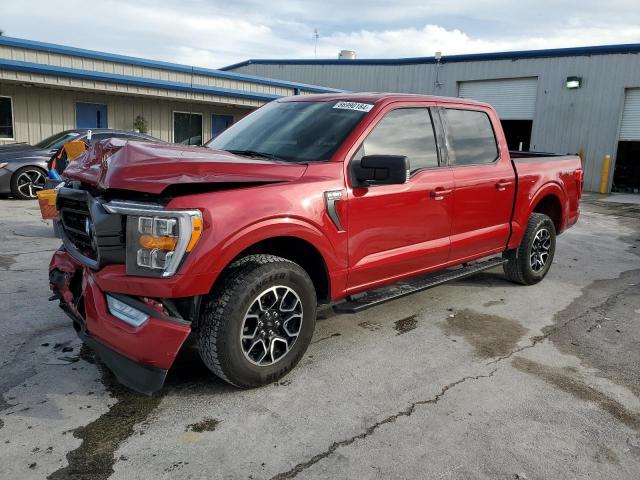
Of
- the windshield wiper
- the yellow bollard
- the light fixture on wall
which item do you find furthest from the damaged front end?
the light fixture on wall

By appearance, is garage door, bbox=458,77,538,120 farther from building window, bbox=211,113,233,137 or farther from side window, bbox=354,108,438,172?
side window, bbox=354,108,438,172

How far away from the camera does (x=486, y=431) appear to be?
2.86m

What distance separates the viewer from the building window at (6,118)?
44.8 feet

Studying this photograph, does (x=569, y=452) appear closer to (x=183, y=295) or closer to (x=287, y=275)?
(x=287, y=275)

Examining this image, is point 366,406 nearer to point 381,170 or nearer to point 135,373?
point 135,373

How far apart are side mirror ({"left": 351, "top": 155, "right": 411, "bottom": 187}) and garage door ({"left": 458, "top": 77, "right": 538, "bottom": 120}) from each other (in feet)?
61.5

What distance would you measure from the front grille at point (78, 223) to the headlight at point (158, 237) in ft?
1.42

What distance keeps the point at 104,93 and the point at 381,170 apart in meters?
14.0

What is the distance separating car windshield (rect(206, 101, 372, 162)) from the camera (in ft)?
12.3

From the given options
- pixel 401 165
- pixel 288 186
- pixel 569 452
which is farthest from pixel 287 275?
pixel 569 452

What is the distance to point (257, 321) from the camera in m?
3.16

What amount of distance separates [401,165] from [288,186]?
0.73 meters

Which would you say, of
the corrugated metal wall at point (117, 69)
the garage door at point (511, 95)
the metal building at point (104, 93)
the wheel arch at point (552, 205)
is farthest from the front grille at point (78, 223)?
the garage door at point (511, 95)

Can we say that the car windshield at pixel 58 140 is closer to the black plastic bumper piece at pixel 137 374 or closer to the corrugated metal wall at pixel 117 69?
the corrugated metal wall at pixel 117 69
